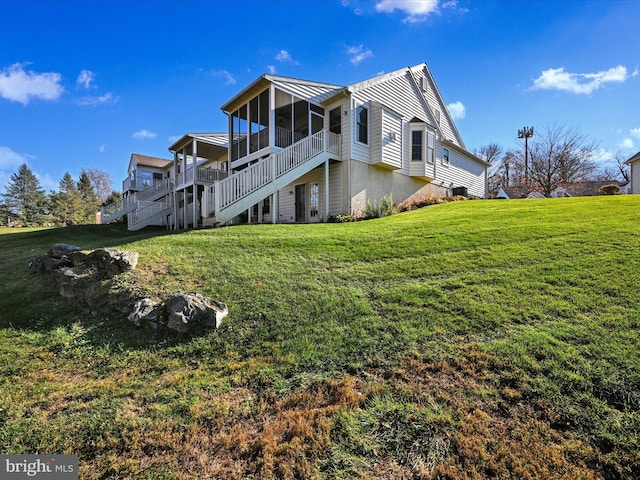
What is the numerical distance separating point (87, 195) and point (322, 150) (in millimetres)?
51590

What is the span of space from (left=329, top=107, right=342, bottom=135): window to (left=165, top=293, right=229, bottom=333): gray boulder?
11928 mm

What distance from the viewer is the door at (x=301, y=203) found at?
15641 millimetres

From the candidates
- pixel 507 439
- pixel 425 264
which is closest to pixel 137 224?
pixel 425 264

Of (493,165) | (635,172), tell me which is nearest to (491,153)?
(493,165)

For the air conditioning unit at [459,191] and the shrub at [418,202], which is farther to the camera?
the air conditioning unit at [459,191]

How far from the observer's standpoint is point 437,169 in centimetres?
1895

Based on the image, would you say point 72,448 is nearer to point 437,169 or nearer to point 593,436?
point 593,436

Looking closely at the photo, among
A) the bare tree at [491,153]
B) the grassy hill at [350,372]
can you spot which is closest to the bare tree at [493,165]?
the bare tree at [491,153]

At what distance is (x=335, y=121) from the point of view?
1488 centimetres

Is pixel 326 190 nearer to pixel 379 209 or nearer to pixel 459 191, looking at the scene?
pixel 379 209

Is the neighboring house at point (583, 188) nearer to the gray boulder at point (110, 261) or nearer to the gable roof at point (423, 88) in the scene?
the gable roof at point (423, 88)

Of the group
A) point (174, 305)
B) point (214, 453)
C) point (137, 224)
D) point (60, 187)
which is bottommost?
point (214, 453)

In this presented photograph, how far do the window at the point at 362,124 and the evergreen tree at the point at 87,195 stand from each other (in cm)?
4478

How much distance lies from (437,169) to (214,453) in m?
19.1
